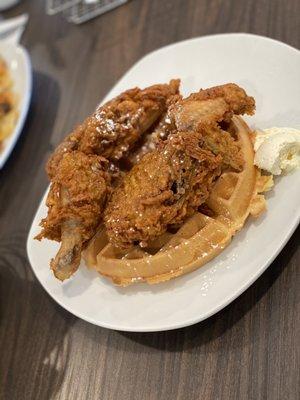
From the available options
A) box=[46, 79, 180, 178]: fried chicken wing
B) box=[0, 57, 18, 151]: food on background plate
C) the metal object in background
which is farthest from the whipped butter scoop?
the metal object in background

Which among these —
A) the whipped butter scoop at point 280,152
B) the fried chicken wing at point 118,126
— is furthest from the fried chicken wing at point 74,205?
the whipped butter scoop at point 280,152

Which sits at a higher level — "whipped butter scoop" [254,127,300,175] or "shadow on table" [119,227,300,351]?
"whipped butter scoop" [254,127,300,175]

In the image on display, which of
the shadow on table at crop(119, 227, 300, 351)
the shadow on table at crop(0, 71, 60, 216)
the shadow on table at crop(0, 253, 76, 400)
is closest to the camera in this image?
the shadow on table at crop(119, 227, 300, 351)

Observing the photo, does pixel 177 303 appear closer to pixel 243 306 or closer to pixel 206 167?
pixel 243 306

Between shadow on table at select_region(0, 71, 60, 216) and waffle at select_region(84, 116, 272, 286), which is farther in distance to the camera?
shadow on table at select_region(0, 71, 60, 216)

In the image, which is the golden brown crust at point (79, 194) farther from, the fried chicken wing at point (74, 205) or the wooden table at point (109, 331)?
the wooden table at point (109, 331)

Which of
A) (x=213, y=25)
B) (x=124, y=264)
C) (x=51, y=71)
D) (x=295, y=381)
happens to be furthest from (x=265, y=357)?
(x=51, y=71)

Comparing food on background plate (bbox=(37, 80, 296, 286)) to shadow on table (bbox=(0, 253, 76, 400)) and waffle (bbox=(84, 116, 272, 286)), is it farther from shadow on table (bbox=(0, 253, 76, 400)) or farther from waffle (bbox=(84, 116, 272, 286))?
shadow on table (bbox=(0, 253, 76, 400))

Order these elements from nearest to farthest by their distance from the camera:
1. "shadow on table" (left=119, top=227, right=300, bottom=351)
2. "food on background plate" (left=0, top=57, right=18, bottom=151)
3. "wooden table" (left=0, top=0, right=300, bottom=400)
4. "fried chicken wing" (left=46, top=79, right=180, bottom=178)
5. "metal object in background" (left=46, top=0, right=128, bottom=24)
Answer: "wooden table" (left=0, top=0, right=300, bottom=400) → "shadow on table" (left=119, top=227, right=300, bottom=351) → "fried chicken wing" (left=46, top=79, right=180, bottom=178) → "food on background plate" (left=0, top=57, right=18, bottom=151) → "metal object in background" (left=46, top=0, right=128, bottom=24)

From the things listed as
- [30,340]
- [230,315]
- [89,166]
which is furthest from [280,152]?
[30,340]
